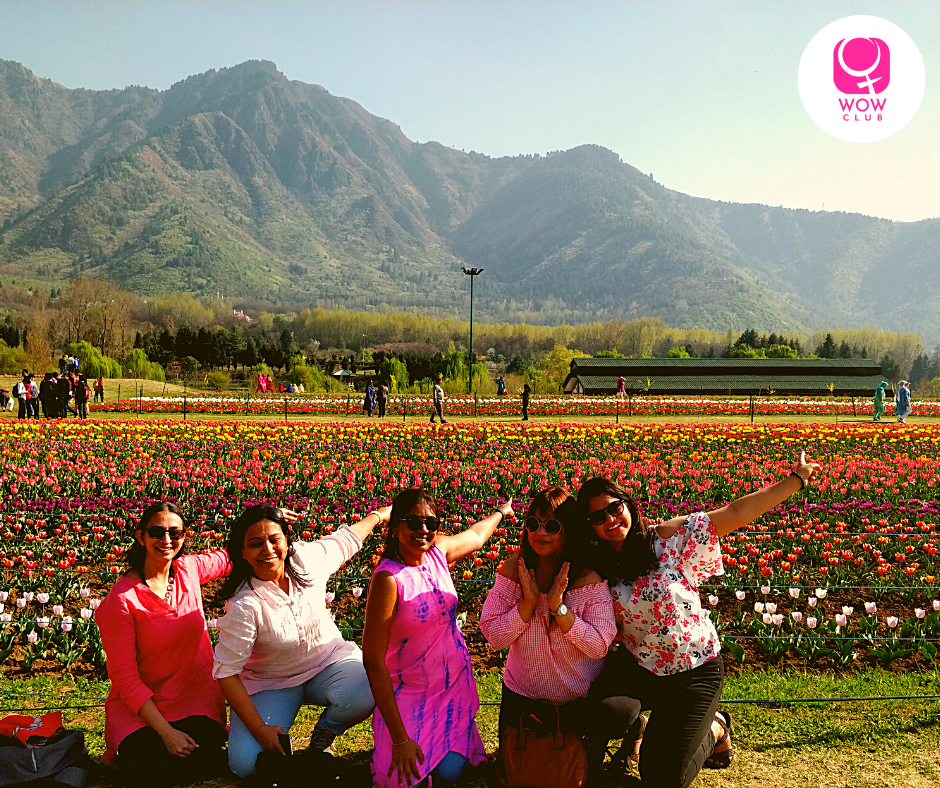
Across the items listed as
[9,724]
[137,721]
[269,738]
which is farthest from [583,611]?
[9,724]

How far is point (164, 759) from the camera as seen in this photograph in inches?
158

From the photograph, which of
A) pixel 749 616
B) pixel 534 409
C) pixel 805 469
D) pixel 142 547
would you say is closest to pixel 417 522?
pixel 142 547

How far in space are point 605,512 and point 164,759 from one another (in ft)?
7.90

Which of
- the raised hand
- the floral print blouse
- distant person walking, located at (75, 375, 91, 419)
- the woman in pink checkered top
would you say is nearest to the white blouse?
the woman in pink checkered top

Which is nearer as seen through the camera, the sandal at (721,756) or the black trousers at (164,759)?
the black trousers at (164,759)

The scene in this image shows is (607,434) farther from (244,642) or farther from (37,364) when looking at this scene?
(37,364)

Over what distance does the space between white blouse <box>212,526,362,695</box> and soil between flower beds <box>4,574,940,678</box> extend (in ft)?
5.06

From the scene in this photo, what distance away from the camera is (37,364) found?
58.7 meters

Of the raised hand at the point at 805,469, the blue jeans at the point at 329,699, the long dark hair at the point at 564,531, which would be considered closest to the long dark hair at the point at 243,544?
the blue jeans at the point at 329,699

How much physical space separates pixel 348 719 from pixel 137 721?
1019 mm

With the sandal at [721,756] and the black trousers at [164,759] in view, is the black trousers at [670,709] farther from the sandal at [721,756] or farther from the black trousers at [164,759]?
the black trousers at [164,759]

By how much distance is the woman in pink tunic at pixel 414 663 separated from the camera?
12.5 ft

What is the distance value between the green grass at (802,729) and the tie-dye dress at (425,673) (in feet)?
1.21

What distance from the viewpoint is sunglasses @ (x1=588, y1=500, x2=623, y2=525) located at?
3973mm
